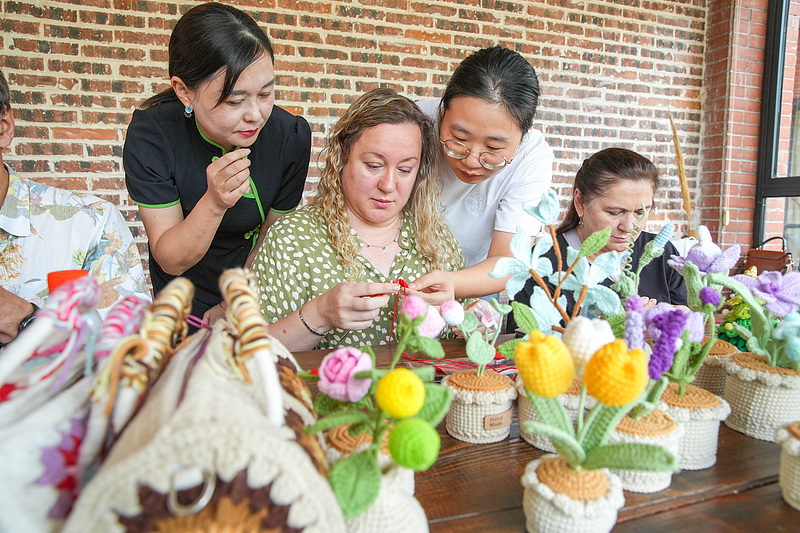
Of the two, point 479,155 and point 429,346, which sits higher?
point 479,155

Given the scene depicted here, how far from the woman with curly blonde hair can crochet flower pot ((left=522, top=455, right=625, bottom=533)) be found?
0.80m

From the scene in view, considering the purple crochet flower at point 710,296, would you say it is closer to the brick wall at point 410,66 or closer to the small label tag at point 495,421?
the small label tag at point 495,421

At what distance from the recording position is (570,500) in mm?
572

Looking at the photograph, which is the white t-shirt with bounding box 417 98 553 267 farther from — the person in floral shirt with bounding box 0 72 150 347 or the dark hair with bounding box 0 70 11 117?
the dark hair with bounding box 0 70 11 117

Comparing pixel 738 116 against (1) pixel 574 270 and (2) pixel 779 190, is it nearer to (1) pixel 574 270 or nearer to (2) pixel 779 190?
(2) pixel 779 190

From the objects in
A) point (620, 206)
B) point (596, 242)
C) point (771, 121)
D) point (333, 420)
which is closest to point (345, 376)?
point (333, 420)

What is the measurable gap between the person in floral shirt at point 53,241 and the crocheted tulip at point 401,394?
1.16 meters

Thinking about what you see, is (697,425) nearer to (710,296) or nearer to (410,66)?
(710,296)

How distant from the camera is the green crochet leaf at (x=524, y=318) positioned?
2.69ft

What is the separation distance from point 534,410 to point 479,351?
126 millimetres

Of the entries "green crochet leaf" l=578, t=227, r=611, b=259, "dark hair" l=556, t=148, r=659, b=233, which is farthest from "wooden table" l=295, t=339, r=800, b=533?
"dark hair" l=556, t=148, r=659, b=233

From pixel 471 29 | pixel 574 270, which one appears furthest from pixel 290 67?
pixel 574 270

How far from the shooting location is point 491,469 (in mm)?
762

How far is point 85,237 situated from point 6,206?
0.19m
